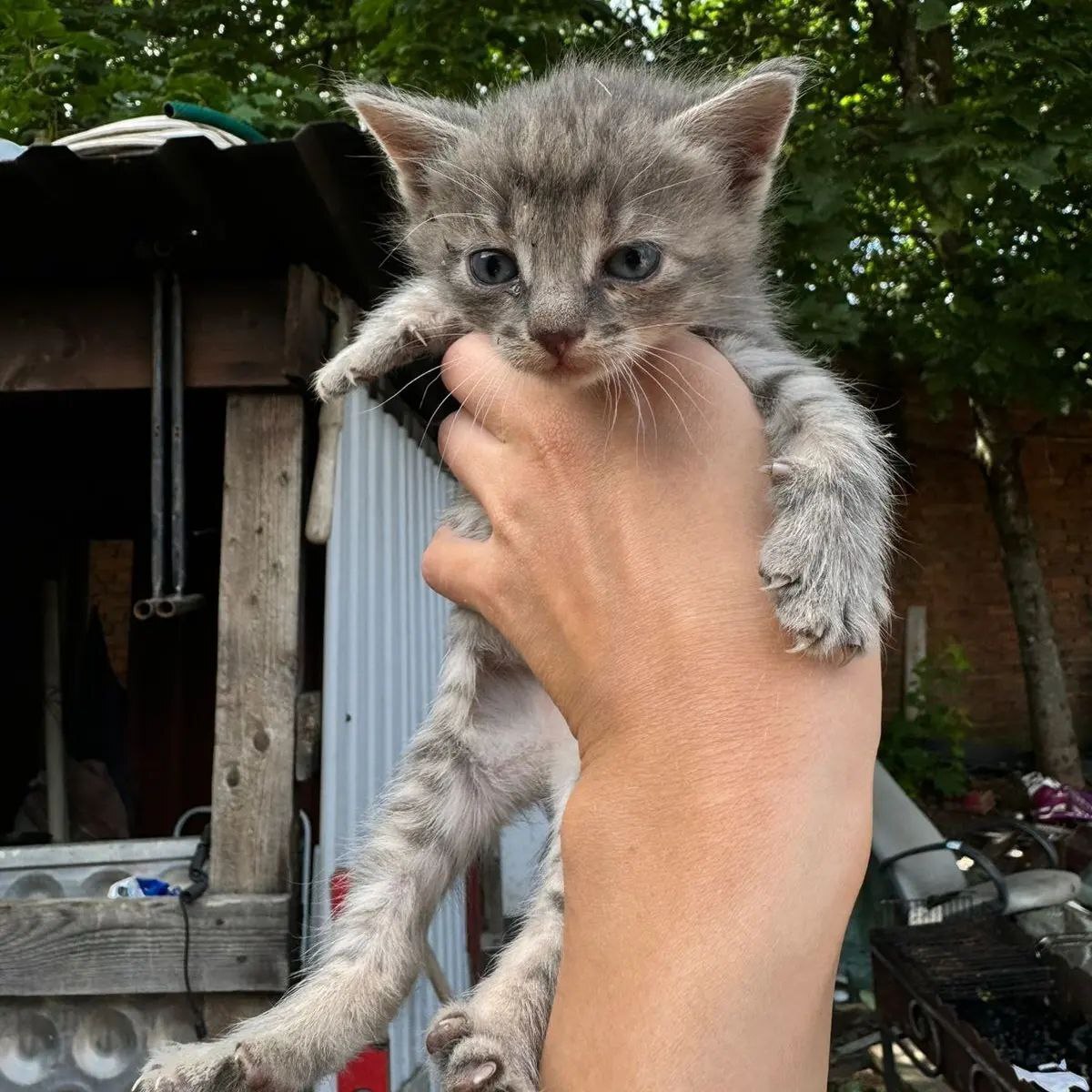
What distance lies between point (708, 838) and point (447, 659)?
120 cm

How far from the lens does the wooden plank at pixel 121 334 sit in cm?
284

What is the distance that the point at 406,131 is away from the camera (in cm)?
237

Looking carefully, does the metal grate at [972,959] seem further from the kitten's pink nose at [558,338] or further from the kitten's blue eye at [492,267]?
the kitten's blue eye at [492,267]

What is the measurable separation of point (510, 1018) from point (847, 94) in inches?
250

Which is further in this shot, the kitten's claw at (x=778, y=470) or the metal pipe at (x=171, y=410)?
the metal pipe at (x=171, y=410)

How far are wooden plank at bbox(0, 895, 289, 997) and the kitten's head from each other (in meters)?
1.88

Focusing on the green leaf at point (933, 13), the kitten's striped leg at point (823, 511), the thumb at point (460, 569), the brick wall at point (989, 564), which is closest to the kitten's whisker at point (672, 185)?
the kitten's striped leg at point (823, 511)

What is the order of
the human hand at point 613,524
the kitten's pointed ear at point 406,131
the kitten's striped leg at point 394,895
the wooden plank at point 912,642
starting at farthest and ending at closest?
1. the wooden plank at point 912,642
2. the kitten's pointed ear at point 406,131
3. the kitten's striped leg at point 394,895
4. the human hand at point 613,524

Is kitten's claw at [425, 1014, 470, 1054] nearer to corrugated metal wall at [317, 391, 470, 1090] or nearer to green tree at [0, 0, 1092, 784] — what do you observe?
corrugated metal wall at [317, 391, 470, 1090]

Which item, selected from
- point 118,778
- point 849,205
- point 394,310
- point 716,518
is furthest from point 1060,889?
point 118,778

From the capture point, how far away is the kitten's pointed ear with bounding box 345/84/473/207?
7.65ft

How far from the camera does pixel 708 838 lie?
4.98 feet

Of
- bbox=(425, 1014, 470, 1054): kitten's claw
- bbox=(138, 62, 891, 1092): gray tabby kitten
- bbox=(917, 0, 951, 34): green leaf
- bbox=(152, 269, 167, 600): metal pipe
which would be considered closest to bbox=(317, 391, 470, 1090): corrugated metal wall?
bbox=(152, 269, 167, 600): metal pipe

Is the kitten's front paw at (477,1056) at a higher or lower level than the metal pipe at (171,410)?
lower
